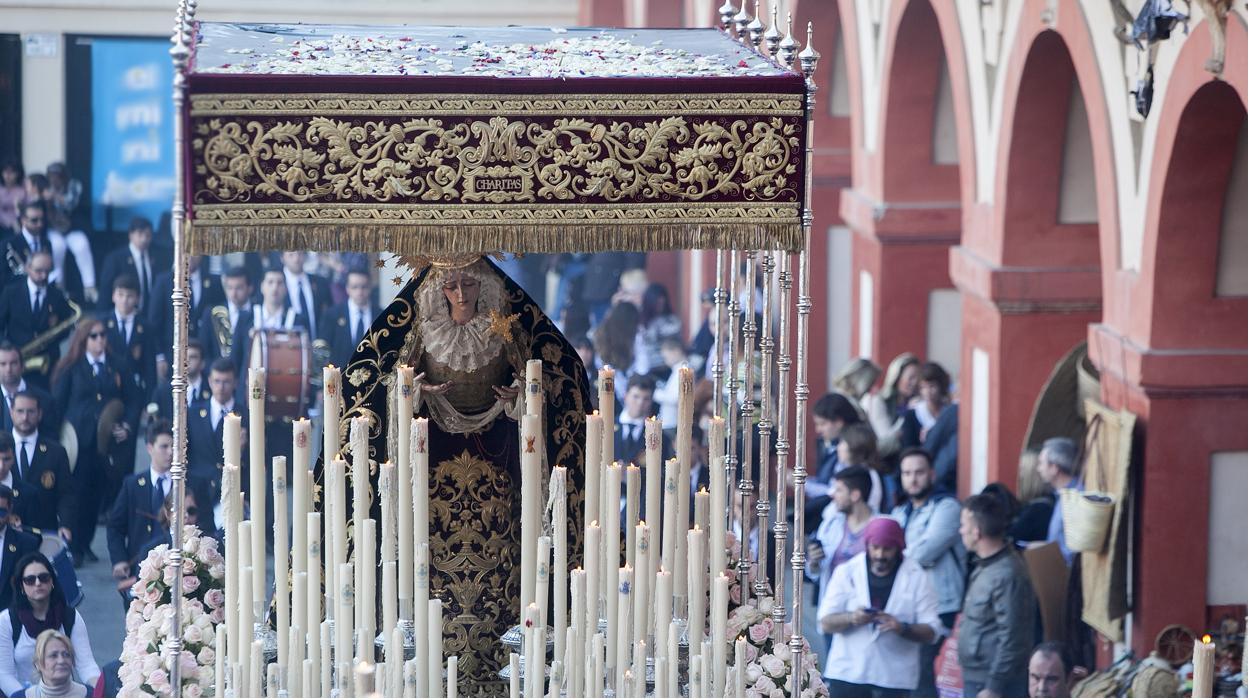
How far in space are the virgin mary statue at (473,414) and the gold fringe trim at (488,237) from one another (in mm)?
643

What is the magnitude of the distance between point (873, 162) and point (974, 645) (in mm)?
5251

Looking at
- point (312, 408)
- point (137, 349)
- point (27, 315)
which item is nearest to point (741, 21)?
point (312, 408)

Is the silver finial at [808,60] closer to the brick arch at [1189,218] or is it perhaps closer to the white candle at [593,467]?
the white candle at [593,467]

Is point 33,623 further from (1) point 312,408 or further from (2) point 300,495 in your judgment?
(1) point 312,408

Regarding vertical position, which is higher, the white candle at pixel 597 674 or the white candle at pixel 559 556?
the white candle at pixel 559 556

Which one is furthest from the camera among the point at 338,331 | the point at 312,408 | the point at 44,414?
the point at 338,331

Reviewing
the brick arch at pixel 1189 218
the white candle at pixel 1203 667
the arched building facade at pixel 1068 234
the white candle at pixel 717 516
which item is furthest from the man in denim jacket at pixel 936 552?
the white candle at pixel 1203 667

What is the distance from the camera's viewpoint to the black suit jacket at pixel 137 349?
14.0 metres

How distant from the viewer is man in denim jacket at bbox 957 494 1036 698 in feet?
31.5

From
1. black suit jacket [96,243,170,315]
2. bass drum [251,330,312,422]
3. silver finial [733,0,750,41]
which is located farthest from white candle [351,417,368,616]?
black suit jacket [96,243,170,315]

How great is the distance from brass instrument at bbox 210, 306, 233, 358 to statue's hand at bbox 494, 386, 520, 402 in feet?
22.9

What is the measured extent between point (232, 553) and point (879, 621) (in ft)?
11.2

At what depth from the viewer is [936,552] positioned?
10359mm

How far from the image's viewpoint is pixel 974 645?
9.63 m
